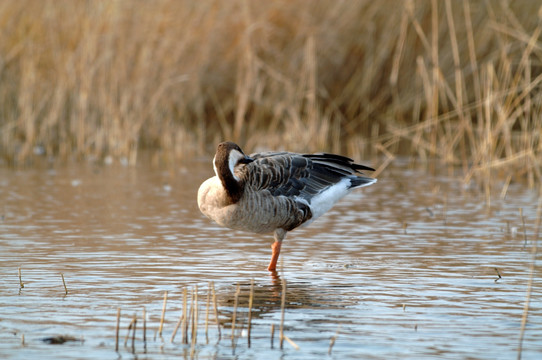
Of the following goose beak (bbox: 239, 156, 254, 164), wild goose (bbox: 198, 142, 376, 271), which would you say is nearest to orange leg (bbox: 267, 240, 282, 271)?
wild goose (bbox: 198, 142, 376, 271)

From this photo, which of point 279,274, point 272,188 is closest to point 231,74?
point 272,188

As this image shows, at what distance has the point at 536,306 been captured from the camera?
630 centimetres

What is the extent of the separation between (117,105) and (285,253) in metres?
8.35

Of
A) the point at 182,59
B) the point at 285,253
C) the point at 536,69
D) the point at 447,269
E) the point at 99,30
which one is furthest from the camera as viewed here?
the point at 536,69

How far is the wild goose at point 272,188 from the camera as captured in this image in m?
7.53

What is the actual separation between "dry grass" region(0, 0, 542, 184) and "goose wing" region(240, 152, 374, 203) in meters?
5.64

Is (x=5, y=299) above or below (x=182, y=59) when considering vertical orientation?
below

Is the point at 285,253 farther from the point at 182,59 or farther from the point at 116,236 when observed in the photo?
the point at 182,59

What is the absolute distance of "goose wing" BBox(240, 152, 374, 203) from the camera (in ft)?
26.1

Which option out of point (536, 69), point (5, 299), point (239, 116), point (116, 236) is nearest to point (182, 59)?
point (239, 116)

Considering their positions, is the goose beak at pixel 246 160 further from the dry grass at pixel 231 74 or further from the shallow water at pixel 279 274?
the dry grass at pixel 231 74

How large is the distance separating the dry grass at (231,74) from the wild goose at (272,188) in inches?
229

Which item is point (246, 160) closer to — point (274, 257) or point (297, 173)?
point (297, 173)

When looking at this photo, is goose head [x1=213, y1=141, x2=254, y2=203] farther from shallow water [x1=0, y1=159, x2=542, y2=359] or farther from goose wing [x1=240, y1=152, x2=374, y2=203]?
shallow water [x1=0, y1=159, x2=542, y2=359]
